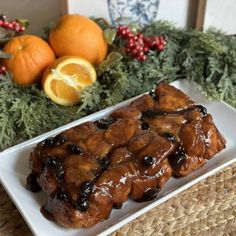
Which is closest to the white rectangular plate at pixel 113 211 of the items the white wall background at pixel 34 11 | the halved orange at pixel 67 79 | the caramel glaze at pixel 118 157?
the caramel glaze at pixel 118 157

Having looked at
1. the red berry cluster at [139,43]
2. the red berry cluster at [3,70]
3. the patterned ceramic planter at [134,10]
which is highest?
the patterned ceramic planter at [134,10]

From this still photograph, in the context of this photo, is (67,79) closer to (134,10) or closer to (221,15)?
(134,10)

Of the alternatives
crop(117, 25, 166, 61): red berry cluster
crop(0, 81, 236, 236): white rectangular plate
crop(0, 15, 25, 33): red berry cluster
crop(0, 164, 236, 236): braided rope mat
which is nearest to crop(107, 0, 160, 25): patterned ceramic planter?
crop(117, 25, 166, 61): red berry cluster

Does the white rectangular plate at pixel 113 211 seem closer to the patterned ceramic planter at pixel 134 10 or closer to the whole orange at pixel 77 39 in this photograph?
the whole orange at pixel 77 39

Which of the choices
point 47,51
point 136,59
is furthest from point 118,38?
point 47,51

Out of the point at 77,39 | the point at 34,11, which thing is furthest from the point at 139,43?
the point at 34,11

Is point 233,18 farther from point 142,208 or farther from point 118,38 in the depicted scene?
point 142,208
